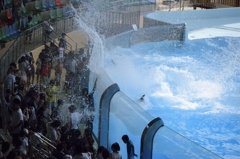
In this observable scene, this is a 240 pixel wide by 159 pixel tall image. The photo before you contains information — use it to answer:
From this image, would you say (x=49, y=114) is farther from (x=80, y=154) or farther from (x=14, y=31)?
(x=14, y=31)

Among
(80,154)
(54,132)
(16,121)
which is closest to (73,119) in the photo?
(54,132)

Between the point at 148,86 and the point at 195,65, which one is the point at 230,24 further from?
the point at 148,86

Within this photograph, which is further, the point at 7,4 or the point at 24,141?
the point at 7,4

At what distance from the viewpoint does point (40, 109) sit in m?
7.68

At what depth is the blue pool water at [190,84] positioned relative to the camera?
10.1m

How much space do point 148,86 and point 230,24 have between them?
348 inches

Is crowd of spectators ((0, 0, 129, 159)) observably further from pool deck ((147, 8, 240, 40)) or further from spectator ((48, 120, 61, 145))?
pool deck ((147, 8, 240, 40))

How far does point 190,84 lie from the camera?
1273 centimetres

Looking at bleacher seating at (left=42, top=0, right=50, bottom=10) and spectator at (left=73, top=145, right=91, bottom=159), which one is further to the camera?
bleacher seating at (left=42, top=0, right=50, bottom=10)

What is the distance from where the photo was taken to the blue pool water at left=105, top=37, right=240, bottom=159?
33.0ft

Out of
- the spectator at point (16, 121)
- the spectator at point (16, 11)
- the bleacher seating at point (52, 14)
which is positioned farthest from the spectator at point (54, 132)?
the bleacher seating at point (52, 14)

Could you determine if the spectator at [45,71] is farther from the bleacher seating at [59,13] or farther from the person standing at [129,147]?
the bleacher seating at [59,13]

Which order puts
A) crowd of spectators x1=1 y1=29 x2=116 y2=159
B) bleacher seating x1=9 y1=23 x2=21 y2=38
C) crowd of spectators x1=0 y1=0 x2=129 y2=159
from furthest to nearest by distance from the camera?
bleacher seating x1=9 y1=23 x2=21 y2=38, crowd of spectators x1=1 y1=29 x2=116 y2=159, crowd of spectators x1=0 y1=0 x2=129 y2=159

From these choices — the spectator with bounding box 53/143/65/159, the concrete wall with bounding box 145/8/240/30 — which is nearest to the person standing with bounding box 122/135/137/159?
the spectator with bounding box 53/143/65/159
